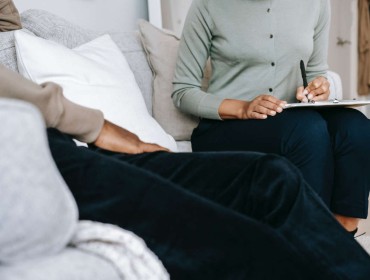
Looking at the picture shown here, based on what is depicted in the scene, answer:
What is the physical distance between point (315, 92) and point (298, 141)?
0.26 m

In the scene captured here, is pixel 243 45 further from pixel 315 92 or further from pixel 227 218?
pixel 227 218

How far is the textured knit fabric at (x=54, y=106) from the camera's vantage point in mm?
797

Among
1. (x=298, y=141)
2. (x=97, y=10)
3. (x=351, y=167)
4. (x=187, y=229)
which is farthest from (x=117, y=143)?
(x=97, y=10)

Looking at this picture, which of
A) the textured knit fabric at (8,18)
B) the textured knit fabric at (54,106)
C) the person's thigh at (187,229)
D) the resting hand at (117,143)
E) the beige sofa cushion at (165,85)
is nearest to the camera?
the person's thigh at (187,229)

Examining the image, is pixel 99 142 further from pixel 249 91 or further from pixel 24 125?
pixel 249 91

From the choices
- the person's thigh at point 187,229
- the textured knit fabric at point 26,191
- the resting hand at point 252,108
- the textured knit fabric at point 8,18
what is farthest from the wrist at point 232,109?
Result: the textured knit fabric at point 26,191

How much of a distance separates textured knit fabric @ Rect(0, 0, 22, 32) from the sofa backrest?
6 cm

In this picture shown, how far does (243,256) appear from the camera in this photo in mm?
588

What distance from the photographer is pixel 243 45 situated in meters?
1.51

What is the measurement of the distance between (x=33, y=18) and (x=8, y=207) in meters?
1.24

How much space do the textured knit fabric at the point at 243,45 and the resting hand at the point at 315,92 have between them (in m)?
0.09

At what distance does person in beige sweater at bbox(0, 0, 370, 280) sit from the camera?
23.5 inches

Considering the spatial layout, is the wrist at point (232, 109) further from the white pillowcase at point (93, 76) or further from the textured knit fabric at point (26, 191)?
the textured knit fabric at point (26, 191)

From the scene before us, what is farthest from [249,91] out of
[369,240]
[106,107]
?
[369,240]
